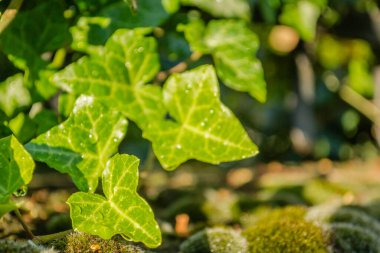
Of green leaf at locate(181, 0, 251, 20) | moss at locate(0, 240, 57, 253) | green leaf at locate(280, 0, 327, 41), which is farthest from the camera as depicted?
green leaf at locate(280, 0, 327, 41)

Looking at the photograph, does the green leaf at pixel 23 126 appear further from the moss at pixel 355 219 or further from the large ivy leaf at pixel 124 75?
the moss at pixel 355 219

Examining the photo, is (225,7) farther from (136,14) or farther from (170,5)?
(136,14)

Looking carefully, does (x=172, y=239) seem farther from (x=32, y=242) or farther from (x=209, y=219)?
(x=32, y=242)

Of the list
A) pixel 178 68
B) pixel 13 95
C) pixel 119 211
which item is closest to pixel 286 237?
pixel 119 211

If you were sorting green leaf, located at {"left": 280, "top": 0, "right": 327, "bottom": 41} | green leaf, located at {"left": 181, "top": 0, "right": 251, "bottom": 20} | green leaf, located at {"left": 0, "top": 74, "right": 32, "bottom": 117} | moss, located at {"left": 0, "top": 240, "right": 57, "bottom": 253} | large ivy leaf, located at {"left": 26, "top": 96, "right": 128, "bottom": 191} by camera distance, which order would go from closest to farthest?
moss, located at {"left": 0, "top": 240, "right": 57, "bottom": 253} → large ivy leaf, located at {"left": 26, "top": 96, "right": 128, "bottom": 191} → green leaf, located at {"left": 0, "top": 74, "right": 32, "bottom": 117} → green leaf, located at {"left": 181, "top": 0, "right": 251, "bottom": 20} → green leaf, located at {"left": 280, "top": 0, "right": 327, "bottom": 41}

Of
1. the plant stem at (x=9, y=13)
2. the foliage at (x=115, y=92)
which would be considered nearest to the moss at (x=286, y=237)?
the foliage at (x=115, y=92)

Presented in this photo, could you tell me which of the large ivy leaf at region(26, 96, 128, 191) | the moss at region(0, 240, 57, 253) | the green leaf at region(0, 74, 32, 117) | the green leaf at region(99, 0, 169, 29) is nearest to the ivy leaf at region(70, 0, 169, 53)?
the green leaf at region(99, 0, 169, 29)

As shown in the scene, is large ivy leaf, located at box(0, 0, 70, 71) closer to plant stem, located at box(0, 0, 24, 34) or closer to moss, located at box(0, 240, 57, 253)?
plant stem, located at box(0, 0, 24, 34)
